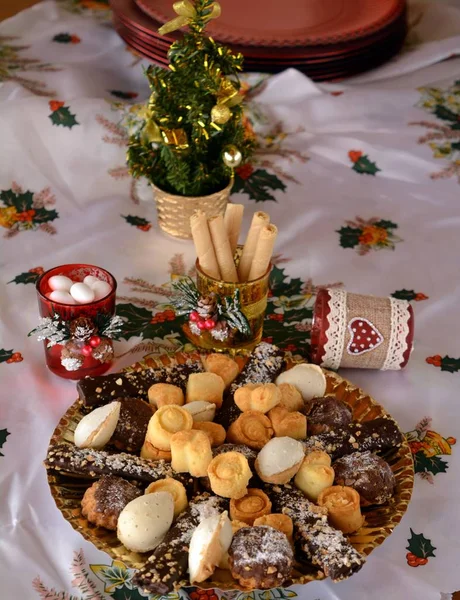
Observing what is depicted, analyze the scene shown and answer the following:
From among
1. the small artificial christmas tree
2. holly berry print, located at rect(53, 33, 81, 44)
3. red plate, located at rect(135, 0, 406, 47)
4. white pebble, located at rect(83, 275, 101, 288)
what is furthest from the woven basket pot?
holly berry print, located at rect(53, 33, 81, 44)

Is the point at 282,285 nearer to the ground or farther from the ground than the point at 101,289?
nearer to the ground

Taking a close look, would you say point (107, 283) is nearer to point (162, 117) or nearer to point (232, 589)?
point (162, 117)

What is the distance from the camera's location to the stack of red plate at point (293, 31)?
4.30 ft

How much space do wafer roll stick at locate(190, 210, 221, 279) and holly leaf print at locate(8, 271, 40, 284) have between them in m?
0.27

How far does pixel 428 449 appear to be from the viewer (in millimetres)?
833

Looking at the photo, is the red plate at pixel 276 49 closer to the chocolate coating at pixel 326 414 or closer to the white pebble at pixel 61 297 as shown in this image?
the white pebble at pixel 61 297

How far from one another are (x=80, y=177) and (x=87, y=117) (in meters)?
0.10

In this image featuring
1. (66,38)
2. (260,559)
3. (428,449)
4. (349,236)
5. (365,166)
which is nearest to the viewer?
(260,559)

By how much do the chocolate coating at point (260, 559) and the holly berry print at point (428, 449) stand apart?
0.24 meters

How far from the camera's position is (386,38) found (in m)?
1.38

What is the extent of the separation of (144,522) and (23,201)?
2.21ft

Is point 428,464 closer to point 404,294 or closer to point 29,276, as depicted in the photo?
point 404,294

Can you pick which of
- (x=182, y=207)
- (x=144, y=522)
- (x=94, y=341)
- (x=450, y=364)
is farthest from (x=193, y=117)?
(x=144, y=522)

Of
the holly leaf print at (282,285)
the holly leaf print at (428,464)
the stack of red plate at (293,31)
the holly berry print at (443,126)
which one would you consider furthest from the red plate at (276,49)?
the holly leaf print at (428,464)
